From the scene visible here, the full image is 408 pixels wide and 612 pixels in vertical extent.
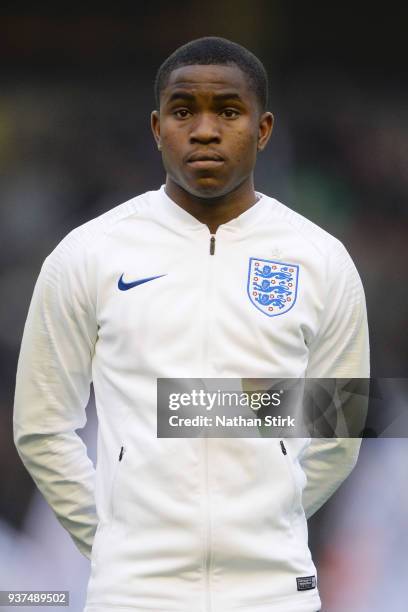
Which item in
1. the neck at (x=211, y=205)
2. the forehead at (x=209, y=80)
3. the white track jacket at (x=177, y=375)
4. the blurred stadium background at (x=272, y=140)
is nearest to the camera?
the white track jacket at (x=177, y=375)

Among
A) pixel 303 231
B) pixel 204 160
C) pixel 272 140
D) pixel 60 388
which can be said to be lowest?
pixel 60 388

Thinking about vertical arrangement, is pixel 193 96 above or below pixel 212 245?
above

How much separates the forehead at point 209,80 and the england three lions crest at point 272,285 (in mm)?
348

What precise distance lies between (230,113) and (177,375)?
534 mm

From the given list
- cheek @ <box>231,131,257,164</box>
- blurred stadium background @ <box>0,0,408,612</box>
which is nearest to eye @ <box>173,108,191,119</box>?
cheek @ <box>231,131,257,164</box>

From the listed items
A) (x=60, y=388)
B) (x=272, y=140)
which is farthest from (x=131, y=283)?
(x=272, y=140)

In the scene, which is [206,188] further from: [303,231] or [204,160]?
[303,231]

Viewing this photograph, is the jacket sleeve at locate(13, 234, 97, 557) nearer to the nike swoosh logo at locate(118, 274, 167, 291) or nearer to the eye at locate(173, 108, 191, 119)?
the nike swoosh logo at locate(118, 274, 167, 291)

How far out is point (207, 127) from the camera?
246cm

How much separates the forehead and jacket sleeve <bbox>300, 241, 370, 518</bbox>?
0.41 metres

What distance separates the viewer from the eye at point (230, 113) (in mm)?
2518

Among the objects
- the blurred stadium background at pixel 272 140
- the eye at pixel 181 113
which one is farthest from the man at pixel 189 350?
the blurred stadium background at pixel 272 140

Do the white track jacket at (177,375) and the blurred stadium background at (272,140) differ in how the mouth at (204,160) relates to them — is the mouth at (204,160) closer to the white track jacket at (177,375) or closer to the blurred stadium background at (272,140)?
the white track jacket at (177,375)

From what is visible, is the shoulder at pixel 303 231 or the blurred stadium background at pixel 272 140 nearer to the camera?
the shoulder at pixel 303 231
